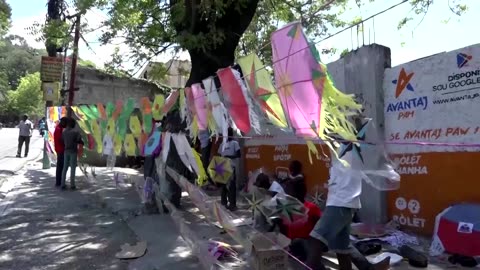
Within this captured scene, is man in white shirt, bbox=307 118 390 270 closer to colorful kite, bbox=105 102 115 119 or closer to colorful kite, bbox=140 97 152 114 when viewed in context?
colorful kite, bbox=140 97 152 114

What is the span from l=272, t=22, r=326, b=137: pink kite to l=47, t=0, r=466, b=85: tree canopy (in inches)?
141

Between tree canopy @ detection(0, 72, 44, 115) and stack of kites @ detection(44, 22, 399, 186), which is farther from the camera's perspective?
tree canopy @ detection(0, 72, 44, 115)

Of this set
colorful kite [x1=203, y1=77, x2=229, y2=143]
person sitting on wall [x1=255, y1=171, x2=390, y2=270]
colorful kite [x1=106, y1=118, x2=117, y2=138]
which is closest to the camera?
person sitting on wall [x1=255, y1=171, x2=390, y2=270]

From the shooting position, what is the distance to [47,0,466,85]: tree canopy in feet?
30.3

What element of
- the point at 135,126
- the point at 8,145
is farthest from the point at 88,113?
the point at 8,145

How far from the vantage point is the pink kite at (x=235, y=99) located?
16.7 ft

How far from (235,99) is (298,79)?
5.19 ft

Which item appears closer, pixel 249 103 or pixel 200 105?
pixel 249 103

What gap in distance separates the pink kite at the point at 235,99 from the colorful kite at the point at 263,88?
0.84 ft

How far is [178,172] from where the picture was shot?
834 centimetres

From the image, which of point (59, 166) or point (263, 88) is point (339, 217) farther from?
point (59, 166)

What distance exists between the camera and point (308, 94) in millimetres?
3641

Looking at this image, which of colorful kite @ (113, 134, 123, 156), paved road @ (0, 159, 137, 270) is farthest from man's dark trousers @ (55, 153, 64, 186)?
colorful kite @ (113, 134, 123, 156)

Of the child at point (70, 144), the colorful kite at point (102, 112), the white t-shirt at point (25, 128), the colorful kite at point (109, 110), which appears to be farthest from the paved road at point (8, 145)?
the colorful kite at point (109, 110)
